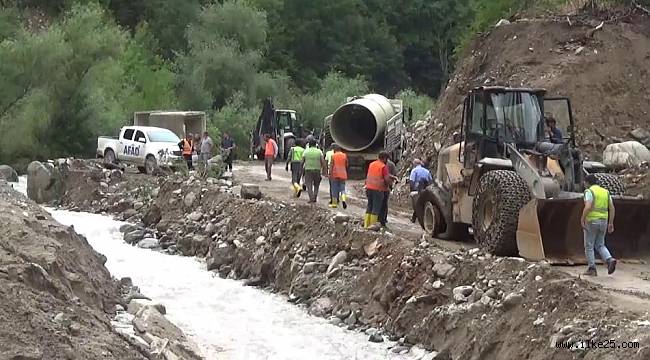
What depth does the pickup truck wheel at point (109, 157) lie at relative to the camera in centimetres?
3256

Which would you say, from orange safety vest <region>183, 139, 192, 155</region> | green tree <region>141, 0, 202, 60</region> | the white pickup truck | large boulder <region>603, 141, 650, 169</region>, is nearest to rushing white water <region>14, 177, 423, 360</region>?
orange safety vest <region>183, 139, 192, 155</region>

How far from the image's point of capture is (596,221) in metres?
12.2

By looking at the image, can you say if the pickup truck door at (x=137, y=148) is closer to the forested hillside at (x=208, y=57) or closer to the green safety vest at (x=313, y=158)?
the forested hillside at (x=208, y=57)

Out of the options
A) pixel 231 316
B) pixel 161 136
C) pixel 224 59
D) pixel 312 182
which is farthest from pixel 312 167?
pixel 224 59

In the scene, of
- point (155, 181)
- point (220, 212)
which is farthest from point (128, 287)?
point (155, 181)

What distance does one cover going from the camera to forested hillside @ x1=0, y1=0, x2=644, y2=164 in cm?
3828

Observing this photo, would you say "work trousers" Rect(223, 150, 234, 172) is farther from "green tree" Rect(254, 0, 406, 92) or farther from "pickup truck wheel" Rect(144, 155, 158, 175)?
"green tree" Rect(254, 0, 406, 92)

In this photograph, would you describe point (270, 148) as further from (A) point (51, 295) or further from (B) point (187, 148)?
(A) point (51, 295)

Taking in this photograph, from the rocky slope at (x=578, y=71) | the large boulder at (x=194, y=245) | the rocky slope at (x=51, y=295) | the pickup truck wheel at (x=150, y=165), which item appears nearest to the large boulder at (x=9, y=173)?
the pickup truck wheel at (x=150, y=165)

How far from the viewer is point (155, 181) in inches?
1135

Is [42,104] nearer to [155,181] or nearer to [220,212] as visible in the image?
[155,181]

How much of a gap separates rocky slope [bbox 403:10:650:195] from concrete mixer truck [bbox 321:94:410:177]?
3.38 metres

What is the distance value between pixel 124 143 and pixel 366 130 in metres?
8.15

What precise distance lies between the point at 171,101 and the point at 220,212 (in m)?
25.4
